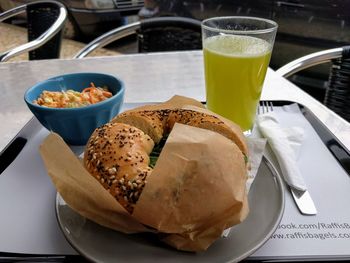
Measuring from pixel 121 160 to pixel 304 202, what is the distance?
0.32 metres

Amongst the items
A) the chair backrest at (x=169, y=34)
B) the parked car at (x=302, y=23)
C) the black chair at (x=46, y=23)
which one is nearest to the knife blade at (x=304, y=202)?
the chair backrest at (x=169, y=34)

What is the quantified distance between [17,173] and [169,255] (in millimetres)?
390

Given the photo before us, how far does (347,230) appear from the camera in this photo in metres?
0.59

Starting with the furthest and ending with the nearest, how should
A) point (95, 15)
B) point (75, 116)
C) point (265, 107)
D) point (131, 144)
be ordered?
point (95, 15) < point (265, 107) < point (75, 116) < point (131, 144)

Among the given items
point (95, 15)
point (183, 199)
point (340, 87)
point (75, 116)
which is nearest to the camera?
point (183, 199)

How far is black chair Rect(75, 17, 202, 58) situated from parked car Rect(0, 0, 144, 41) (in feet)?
7.41

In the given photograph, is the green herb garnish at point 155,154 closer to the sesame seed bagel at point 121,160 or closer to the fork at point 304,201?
the sesame seed bagel at point 121,160

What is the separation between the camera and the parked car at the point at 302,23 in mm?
2141

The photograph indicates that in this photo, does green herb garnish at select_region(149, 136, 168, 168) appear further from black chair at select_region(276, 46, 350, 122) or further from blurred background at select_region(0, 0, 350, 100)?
blurred background at select_region(0, 0, 350, 100)

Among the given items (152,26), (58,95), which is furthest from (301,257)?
(152,26)

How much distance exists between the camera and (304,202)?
0.66 meters

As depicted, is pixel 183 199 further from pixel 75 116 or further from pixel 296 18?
pixel 296 18

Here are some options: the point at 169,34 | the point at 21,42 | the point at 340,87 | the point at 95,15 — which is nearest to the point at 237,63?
the point at 340,87

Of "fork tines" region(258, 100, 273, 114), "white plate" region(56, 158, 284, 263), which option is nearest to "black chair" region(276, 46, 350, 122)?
"fork tines" region(258, 100, 273, 114)
